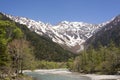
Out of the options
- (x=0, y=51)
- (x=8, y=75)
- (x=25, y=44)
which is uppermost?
(x=25, y=44)

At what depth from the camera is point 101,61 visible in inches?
5802

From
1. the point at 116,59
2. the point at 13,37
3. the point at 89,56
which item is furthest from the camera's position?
the point at 89,56

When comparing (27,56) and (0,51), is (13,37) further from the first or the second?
(0,51)

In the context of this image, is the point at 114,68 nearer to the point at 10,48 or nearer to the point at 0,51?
the point at 10,48

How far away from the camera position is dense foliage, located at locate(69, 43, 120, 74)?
421ft

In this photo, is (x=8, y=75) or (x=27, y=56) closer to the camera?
(x=8, y=75)

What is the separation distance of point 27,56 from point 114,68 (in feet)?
178

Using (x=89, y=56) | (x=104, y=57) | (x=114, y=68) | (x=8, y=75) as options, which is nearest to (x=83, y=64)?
(x=89, y=56)

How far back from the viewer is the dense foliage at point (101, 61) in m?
128

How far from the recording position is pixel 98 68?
5531 inches

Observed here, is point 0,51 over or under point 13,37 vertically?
under

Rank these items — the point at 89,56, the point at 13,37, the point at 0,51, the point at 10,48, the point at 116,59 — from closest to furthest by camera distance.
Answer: the point at 0,51, the point at 10,48, the point at 13,37, the point at 116,59, the point at 89,56

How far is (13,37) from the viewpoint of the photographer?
8512cm

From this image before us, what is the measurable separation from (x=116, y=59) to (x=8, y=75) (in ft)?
253
